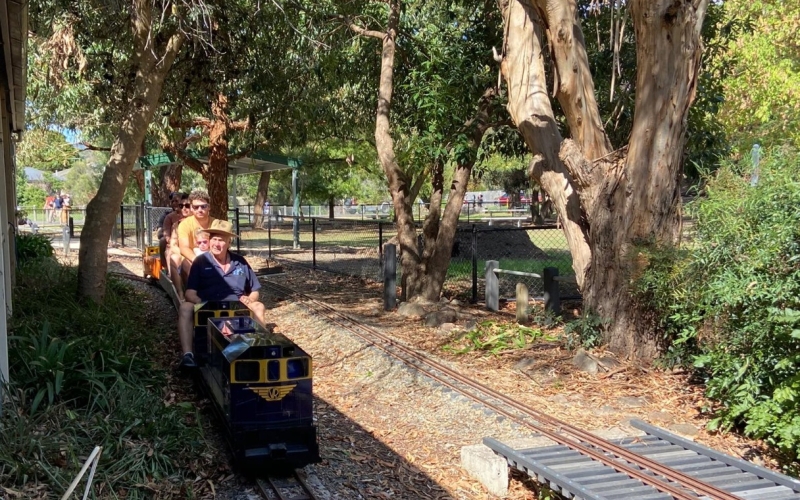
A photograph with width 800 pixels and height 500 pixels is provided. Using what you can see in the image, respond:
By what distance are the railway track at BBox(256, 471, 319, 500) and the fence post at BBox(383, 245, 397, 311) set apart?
6444 millimetres

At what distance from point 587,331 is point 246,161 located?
19.8m

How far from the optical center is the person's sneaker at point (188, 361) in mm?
7289

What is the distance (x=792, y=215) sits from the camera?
5688 mm

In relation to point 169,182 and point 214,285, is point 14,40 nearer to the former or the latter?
point 214,285

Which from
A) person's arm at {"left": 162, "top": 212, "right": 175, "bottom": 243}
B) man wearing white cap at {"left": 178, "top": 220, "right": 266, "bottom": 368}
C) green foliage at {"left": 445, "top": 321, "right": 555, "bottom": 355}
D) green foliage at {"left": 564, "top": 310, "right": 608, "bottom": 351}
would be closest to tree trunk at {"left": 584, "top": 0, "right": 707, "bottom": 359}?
green foliage at {"left": 564, "top": 310, "right": 608, "bottom": 351}

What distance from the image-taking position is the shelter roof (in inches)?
882

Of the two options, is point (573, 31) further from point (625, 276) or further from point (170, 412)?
point (170, 412)

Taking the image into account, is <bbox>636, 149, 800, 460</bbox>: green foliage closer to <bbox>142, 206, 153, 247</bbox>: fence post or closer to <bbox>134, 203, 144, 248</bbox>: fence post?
<bbox>142, 206, 153, 247</bbox>: fence post

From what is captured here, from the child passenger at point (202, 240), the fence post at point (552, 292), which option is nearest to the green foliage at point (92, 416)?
the child passenger at point (202, 240)

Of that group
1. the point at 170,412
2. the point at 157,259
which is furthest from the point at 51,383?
the point at 157,259

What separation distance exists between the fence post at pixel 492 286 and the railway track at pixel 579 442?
2718mm

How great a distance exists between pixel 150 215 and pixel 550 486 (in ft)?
58.1

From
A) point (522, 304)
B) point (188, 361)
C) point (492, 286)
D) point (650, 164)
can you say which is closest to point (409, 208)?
point (492, 286)

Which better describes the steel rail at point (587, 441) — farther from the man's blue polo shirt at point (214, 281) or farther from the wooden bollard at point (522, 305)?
the man's blue polo shirt at point (214, 281)
